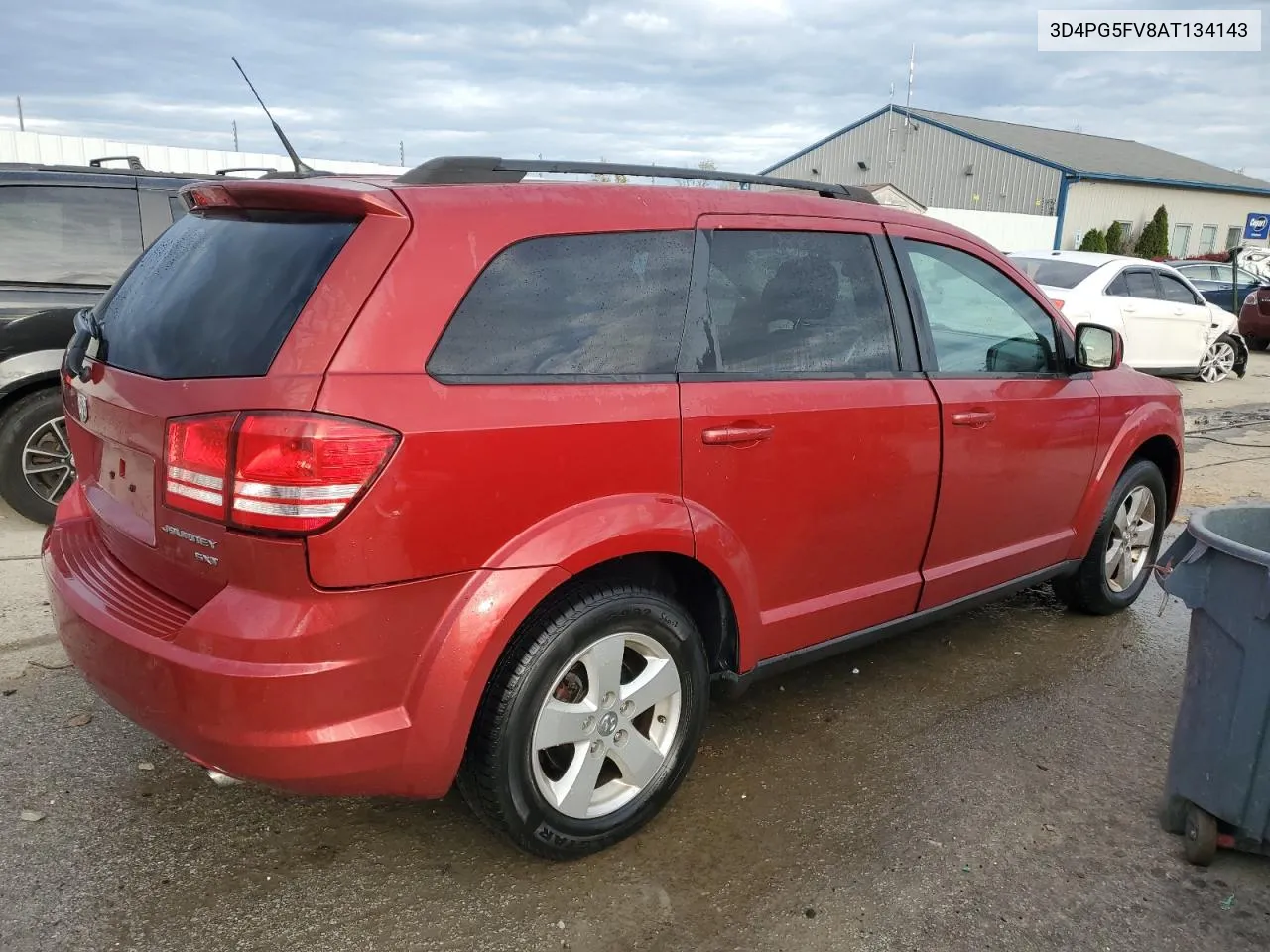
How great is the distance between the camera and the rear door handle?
270 centimetres

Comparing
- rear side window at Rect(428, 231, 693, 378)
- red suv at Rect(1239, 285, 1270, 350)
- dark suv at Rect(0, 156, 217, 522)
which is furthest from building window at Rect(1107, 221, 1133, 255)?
rear side window at Rect(428, 231, 693, 378)

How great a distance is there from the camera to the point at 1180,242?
143ft

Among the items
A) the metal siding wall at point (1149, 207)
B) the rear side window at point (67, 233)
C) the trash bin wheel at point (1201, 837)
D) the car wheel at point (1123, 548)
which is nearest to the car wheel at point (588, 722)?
the trash bin wheel at point (1201, 837)

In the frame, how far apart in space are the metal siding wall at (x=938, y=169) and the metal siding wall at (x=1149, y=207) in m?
A: 1.50

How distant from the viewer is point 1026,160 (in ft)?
120

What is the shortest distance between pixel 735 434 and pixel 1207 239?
168 ft

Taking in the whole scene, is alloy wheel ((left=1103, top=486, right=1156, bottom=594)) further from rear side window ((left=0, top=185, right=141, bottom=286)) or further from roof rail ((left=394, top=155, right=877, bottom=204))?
rear side window ((left=0, top=185, right=141, bottom=286))

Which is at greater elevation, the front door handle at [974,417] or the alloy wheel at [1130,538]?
the front door handle at [974,417]

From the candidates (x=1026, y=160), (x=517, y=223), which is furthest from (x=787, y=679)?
(x=1026, y=160)

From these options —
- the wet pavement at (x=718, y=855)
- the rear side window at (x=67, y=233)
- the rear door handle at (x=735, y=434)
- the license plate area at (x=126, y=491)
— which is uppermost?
the rear side window at (x=67, y=233)

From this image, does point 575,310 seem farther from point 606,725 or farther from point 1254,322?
point 1254,322

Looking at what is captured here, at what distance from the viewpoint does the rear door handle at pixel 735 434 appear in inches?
106

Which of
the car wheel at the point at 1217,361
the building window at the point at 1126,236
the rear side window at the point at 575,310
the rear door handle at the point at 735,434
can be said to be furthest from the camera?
the building window at the point at 1126,236

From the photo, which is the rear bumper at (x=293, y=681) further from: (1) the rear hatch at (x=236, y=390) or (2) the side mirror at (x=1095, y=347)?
(2) the side mirror at (x=1095, y=347)
